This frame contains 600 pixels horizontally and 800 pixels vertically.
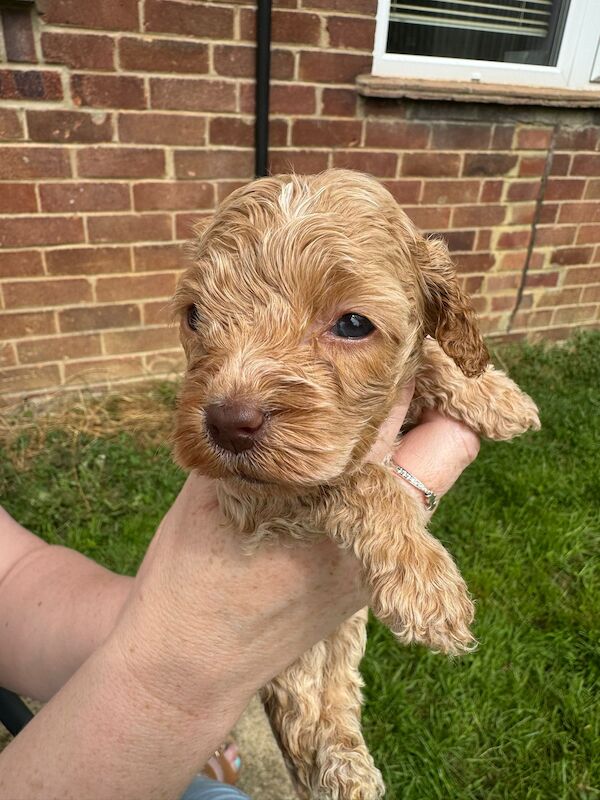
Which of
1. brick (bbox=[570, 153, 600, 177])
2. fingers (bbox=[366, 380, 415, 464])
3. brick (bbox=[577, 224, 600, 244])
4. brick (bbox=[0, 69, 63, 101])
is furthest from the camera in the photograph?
brick (bbox=[577, 224, 600, 244])

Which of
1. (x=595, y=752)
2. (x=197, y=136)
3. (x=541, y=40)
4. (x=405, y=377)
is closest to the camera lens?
(x=405, y=377)

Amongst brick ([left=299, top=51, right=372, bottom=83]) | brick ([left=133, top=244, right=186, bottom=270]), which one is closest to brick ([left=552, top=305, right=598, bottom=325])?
brick ([left=299, top=51, right=372, bottom=83])

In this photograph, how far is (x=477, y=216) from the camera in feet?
15.3

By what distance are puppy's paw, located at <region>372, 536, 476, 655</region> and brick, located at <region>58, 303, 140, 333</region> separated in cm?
306

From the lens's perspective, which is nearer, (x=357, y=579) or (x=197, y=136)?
(x=357, y=579)

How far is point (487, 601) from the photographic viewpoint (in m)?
3.18

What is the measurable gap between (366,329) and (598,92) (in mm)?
4193

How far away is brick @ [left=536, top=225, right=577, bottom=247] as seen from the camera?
4938mm

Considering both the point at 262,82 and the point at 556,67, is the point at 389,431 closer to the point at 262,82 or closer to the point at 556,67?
the point at 262,82

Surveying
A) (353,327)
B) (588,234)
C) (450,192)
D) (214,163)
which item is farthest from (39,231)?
(588,234)

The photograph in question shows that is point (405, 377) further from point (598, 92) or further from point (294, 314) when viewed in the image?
point (598, 92)

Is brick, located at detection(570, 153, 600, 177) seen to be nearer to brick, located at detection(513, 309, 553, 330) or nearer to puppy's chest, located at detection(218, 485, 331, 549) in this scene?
brick, located at detection(513, 309, 553, 330)

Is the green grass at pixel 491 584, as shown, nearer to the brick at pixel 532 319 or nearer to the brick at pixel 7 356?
the brick at pixel 7 356

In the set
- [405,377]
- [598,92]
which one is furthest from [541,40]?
[405,377]
